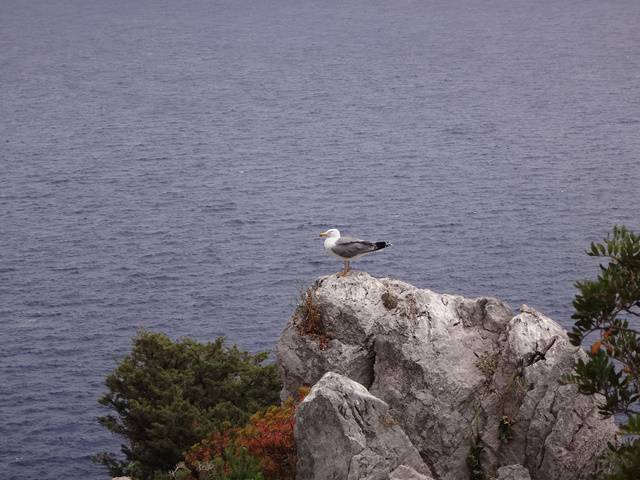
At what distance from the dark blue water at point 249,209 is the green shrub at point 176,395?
20.4m

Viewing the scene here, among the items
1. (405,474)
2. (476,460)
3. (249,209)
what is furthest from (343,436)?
(249,209)

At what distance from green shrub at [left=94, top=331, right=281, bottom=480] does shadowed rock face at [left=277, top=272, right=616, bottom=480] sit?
5807mm

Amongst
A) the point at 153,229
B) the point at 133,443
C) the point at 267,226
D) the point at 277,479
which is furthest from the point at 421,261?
the point at 277,479

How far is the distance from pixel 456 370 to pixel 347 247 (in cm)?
710

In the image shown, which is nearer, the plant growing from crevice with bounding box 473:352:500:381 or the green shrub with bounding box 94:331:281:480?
the plant growing from crevice with bounding box 473:352:500:381

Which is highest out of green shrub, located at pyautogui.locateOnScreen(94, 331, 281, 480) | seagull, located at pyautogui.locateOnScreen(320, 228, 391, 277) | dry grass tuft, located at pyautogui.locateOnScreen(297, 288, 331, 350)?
seagull, located at pyautogui.locateOnScreen(320, 228, 391, 277)

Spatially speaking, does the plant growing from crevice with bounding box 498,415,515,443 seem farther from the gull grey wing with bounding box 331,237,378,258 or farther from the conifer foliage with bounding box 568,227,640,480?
the conifer foliage with bounding box 568,227,640,480

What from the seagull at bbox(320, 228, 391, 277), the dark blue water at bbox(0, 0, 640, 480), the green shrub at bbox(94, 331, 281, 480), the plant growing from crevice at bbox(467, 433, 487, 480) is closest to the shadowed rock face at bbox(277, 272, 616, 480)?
the plant growing from crevice at bbox(467, 433, 487, 480)

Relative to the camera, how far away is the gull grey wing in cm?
4050

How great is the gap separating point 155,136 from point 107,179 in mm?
27629

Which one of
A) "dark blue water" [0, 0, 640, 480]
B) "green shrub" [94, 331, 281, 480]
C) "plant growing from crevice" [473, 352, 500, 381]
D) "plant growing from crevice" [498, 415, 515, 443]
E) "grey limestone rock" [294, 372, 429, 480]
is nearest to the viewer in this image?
"grey limestone rock" [294, 372, 429, 480]

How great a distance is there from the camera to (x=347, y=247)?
4088 centimetres

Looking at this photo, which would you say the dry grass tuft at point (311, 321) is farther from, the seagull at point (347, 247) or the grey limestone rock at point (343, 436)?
the grey limestone rock at point (343, 436)

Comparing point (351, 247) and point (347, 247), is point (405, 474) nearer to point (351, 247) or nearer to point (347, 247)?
point (351, 247)
